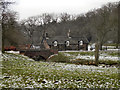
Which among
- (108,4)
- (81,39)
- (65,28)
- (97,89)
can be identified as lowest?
(97,89)

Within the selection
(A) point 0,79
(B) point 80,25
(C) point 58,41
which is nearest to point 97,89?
(A) point 0,79

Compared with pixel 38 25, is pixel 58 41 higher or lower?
lower

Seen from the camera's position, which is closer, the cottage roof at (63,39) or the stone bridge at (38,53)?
the stone bridge at (38,53)

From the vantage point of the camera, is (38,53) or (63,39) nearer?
(38,53)

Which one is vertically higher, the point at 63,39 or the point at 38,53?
the point at 63,39

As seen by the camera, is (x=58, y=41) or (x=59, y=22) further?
(x=59, y=22)

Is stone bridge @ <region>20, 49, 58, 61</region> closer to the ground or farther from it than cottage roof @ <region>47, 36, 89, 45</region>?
closer to the ground

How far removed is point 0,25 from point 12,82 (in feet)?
58.6

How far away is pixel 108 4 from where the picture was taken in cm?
7800

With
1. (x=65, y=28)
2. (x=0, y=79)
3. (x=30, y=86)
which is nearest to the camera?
(x=30, y=86)

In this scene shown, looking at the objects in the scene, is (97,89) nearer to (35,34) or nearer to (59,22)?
(35,34)

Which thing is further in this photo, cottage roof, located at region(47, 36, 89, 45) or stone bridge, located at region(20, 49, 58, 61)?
cottage roof, located at region(47, 36, 89, 45)

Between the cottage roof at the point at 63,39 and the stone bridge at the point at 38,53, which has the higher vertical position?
the cottage roof at the point at 63,39

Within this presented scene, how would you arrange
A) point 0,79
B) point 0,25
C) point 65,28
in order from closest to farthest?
1. point 0,79
2. point 0,25
3. point 65,28
